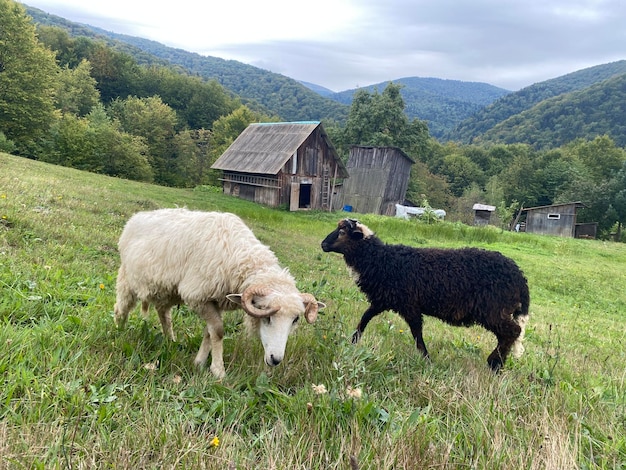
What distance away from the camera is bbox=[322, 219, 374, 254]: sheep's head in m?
6.46

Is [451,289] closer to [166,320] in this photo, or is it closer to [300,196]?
[166,320]

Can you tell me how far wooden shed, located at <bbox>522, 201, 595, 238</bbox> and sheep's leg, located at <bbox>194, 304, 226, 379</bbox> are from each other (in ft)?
162

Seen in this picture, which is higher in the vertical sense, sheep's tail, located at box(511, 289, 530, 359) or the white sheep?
the white sheep

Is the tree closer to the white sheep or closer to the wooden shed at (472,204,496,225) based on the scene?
the wooden shed at (472,204,496,225)

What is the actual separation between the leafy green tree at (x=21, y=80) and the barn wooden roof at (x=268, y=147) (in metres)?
21.6

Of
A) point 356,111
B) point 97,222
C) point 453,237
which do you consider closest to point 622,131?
point 356,111

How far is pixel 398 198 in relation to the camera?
44562mm

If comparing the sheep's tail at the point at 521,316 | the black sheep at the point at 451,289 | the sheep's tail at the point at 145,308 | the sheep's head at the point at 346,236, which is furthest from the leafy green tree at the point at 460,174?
the sheep's tail at the point at 145,308

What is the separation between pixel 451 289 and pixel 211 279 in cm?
326

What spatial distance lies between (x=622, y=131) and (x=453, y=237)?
364 ft

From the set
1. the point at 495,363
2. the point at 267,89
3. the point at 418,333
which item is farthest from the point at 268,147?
the point at 267,89

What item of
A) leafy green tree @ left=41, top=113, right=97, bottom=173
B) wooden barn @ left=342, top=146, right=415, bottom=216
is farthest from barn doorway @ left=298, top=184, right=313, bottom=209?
leafy green tree @ left=41, top=113, right=97, bottom=173

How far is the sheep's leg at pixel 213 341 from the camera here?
3.65 m

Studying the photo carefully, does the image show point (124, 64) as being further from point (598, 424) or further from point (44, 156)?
point (598, 424)
